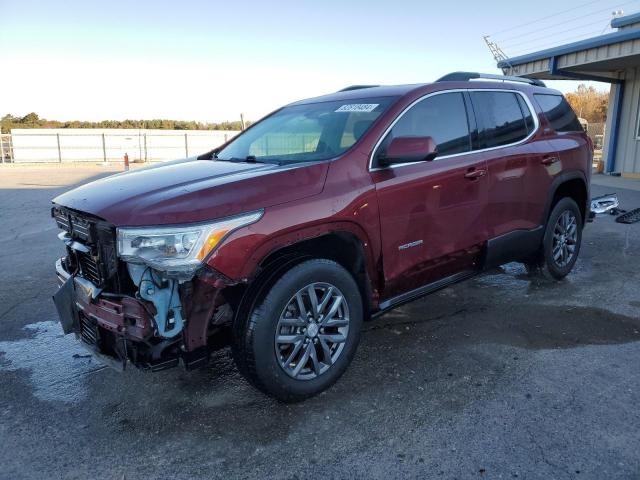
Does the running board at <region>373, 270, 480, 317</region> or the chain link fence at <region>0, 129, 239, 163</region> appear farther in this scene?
the chain link fence at <region>0, 129, 239, 163</region>

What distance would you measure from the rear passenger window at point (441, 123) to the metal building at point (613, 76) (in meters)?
11.8

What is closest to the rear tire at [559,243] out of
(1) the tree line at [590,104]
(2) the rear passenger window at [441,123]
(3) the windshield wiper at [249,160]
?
(2) the rear passenger window at [441,123]

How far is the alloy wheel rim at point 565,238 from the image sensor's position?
5242 mm

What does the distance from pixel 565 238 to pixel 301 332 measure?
357 cm

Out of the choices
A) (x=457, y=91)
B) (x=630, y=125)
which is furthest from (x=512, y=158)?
(x=630, y=125)

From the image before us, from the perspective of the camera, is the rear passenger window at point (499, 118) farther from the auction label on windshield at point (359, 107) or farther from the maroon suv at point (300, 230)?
the auction label on windshield at point (359, 107)

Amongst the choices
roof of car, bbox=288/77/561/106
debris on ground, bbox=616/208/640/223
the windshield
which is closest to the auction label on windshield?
the windshield

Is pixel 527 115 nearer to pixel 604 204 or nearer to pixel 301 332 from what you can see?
pixel 301 332

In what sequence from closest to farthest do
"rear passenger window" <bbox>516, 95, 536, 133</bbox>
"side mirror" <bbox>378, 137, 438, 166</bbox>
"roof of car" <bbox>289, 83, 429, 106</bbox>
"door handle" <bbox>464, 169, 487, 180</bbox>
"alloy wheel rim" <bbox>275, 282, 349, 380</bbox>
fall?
"alloy wheel rim" <bbox>275, 282, 349, 380</bbox>, "side mirror" <bbox>378, 137, 438, 166</bbox>, "roof of car" <bbox>289, 83, 429, 106</bbox>, "door handle" <bbox>464, 169, 487, 180</bbox>, "rear passenger window" <bbox>516, 95, 536, 133</bbox>

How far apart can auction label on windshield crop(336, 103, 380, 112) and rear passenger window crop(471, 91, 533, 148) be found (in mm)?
1012

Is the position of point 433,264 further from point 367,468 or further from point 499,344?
point 367,468

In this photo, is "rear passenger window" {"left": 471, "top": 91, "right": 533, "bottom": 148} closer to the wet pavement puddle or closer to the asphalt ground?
the asphalt ground

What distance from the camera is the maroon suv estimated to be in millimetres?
2680

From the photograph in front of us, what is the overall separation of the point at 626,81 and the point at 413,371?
15.6m
